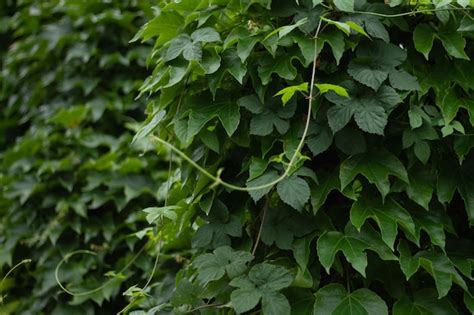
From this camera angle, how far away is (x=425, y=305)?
1.61 metres

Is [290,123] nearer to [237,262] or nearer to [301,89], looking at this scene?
[301,89]

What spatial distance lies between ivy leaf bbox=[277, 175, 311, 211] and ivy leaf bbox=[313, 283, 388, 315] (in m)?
0.24

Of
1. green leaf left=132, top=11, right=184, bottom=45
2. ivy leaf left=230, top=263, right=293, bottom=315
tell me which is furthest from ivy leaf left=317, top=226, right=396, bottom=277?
green leaf left=132, top=11, right=184, bottom=45

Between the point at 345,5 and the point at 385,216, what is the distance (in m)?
0.54

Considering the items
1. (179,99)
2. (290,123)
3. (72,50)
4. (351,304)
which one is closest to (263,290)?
(351,304)

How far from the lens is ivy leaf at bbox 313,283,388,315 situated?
1.55m

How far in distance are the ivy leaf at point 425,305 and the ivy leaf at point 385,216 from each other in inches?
7.1

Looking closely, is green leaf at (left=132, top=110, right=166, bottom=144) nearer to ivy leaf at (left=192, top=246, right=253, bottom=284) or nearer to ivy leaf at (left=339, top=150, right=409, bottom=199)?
ivy leaf at (left=192, top=246, right=253, bottom=284)

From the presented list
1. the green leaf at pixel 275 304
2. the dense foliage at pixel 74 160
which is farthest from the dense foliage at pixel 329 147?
the dense foliage at pixel 74 160

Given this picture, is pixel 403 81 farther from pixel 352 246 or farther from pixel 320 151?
pixel 352 246

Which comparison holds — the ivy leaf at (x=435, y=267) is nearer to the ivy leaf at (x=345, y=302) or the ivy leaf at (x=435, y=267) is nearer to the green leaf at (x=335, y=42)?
the ivy leaf at (x=345, y=302)

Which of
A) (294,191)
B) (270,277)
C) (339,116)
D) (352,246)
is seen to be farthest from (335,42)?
(270,277)

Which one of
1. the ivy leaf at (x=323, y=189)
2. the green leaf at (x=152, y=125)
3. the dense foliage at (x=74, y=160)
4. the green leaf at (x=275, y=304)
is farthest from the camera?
the dense foliage at (x=74, y=160)

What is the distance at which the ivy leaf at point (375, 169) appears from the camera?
5.18ft
